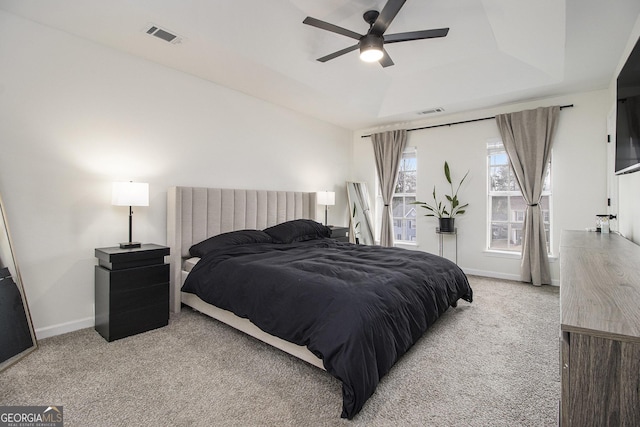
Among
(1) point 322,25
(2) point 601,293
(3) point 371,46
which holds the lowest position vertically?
(2) point 601,293

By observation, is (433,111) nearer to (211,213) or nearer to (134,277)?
(211,213)

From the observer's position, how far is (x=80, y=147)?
2824 mm

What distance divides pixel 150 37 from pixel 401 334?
3261 millimetres

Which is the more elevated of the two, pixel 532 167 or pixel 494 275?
pixel 532 167

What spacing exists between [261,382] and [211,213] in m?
2.21

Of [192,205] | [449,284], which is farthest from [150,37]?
[449,284]

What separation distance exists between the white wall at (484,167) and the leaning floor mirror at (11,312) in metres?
5.03

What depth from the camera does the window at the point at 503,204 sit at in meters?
4.64

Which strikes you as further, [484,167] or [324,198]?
[324,198]

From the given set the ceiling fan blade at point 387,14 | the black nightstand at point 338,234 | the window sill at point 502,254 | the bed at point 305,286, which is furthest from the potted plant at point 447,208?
the ceiling fan blade at point 387,14

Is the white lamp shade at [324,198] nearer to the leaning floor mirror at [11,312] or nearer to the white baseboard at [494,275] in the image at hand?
the white baseboard at [494,275]

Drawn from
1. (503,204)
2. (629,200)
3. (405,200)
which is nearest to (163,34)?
(405,200)

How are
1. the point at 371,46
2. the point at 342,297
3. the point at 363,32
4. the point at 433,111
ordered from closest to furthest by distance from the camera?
the point at 342,297 → the point at 371,46 → the point at 363,32 → the point at 433,111

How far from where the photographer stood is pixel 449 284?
2.87 m
